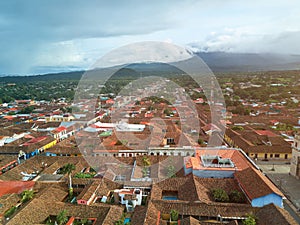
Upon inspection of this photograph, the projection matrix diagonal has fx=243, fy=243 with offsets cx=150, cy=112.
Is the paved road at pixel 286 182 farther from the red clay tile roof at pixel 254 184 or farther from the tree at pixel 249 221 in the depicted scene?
the tree at pixel 249 221


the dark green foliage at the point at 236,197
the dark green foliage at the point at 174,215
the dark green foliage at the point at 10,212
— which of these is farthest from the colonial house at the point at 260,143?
the dark green foliage at the point at 10,212

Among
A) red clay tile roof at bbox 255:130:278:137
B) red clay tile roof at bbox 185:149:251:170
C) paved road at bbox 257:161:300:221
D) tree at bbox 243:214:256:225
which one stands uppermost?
red clay tile roof at bbox 185:149:251:170

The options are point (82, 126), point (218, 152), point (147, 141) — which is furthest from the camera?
point (82, 126)

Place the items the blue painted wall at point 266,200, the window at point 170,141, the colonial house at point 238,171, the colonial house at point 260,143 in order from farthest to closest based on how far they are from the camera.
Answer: the window at point 170,141
the colonial house at point 260,143
the colonial house at point 238,171
the blue painted wall at point 266,200

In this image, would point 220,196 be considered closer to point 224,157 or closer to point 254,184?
point 254,184

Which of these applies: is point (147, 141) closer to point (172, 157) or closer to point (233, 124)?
point (172, 157)

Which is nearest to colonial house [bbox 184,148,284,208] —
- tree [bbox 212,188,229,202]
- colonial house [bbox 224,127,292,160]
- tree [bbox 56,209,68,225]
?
tree [bbox 212,188,229,202]

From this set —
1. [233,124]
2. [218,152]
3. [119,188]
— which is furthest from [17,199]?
[233,124]

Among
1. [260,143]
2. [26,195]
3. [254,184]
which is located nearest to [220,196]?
[254,184]

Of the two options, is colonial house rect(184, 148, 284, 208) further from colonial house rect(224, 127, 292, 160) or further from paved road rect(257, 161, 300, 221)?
colonial house rect(224, 127, 292, 160)
